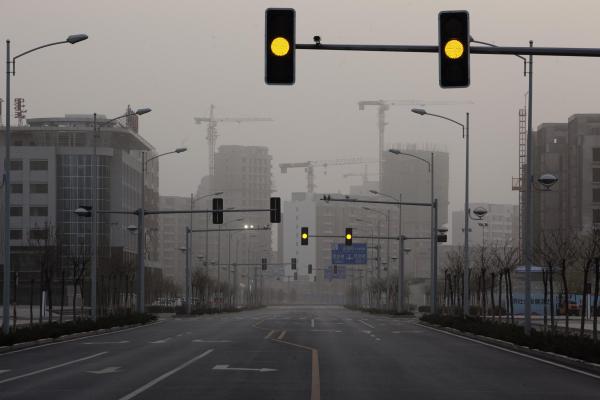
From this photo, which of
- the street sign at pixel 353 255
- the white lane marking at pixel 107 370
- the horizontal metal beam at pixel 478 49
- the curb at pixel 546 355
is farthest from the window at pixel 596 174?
the horizontal metal beam at pixel 478 49

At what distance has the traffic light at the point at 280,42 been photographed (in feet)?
57.8

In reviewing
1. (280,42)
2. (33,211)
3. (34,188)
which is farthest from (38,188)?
(280,42)

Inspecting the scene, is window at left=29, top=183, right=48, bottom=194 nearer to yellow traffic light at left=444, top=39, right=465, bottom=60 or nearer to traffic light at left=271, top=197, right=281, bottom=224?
traffic light at left=271, top=197, right=281, bottom=224

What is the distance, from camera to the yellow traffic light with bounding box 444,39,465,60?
17.4 meters

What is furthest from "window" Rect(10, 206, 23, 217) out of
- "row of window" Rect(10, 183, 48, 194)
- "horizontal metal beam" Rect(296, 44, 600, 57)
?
"horizontal metal beam" Rect(296, 44, 600, 57)

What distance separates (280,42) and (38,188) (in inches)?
5684

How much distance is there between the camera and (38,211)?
A: 514 feet

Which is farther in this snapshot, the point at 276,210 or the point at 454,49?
the point at 276,210

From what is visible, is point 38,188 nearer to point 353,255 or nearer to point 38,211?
point 38,211

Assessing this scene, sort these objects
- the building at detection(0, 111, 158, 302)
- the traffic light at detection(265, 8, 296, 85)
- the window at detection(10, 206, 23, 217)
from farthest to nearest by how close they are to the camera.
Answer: the building at detection(0, 111, 158, 302) < the window at detection(10, 206, 23, 217) < the traffic light at detection(265, 8, 296, 85)

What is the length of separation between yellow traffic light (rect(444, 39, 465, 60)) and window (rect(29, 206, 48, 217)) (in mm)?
144173

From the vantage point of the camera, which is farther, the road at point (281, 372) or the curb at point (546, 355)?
the curb at point (546, 355)

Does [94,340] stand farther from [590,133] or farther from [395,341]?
[590,133]

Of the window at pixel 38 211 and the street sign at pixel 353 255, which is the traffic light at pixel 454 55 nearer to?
the street sign at pixel 353 255
